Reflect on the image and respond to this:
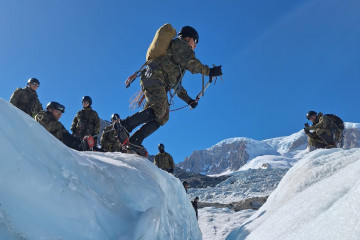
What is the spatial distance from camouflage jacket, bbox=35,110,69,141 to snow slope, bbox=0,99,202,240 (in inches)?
181

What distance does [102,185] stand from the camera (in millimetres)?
2215

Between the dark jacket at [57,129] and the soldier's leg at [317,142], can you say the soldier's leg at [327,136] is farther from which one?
the dark jacket at [57,129]

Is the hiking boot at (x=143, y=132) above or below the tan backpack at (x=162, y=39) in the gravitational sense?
below

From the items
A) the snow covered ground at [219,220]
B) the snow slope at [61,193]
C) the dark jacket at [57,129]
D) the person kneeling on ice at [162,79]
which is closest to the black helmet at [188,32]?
the person kneeling on ice at [162,79]

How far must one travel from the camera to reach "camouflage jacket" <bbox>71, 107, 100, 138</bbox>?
336 inches

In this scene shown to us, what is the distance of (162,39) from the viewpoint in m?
4.81

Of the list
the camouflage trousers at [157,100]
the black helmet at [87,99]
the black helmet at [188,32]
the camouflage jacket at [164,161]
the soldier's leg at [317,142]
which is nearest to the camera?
the camouflage trousers at [157,100]

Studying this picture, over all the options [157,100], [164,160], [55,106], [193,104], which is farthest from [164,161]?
[157,100]

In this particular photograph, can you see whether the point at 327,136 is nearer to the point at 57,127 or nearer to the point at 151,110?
Answer: the point at 151,110

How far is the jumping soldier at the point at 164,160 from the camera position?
35.0ft

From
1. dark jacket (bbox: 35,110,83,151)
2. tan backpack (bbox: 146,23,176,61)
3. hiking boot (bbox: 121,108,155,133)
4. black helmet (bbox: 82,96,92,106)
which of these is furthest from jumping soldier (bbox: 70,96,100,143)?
hiking boot (bbox: 121,108,155,133)

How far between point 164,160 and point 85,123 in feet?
10.5

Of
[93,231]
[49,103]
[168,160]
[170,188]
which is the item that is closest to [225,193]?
[168,160]

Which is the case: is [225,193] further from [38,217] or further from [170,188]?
[38,217]
